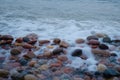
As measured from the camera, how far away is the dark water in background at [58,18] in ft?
11.3

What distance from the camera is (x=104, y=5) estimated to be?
5.43 metres

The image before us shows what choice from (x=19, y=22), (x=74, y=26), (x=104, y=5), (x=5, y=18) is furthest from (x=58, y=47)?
(x=104, y=5)

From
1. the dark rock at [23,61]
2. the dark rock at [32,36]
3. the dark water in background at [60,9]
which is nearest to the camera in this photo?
the dark rock at [23,61]

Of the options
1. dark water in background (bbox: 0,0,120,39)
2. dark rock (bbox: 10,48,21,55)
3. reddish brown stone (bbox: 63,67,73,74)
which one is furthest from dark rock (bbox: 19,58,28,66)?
dark water in background (bbox: 0,0,120,39)

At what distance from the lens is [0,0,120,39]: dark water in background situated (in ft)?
11.3

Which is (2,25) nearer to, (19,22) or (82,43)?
(19,22)

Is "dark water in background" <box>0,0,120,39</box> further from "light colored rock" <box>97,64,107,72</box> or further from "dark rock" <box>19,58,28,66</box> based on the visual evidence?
"light colored rock" <box>97,64,107,72</box>

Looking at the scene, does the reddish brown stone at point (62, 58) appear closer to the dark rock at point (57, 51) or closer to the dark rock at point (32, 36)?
the dark rock at point (57, 51)

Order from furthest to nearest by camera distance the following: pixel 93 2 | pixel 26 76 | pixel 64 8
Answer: pixel 93 2, pixel 64 8, pixel 26 76

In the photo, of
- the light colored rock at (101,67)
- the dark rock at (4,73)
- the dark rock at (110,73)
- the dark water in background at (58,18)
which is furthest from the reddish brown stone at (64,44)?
the dark rock at (4,73)

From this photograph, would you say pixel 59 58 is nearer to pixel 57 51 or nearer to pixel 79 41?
pixel 57 51

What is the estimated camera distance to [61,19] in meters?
4.12

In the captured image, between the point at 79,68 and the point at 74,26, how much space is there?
4.92ft

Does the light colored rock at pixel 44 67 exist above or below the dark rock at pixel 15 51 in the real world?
below
